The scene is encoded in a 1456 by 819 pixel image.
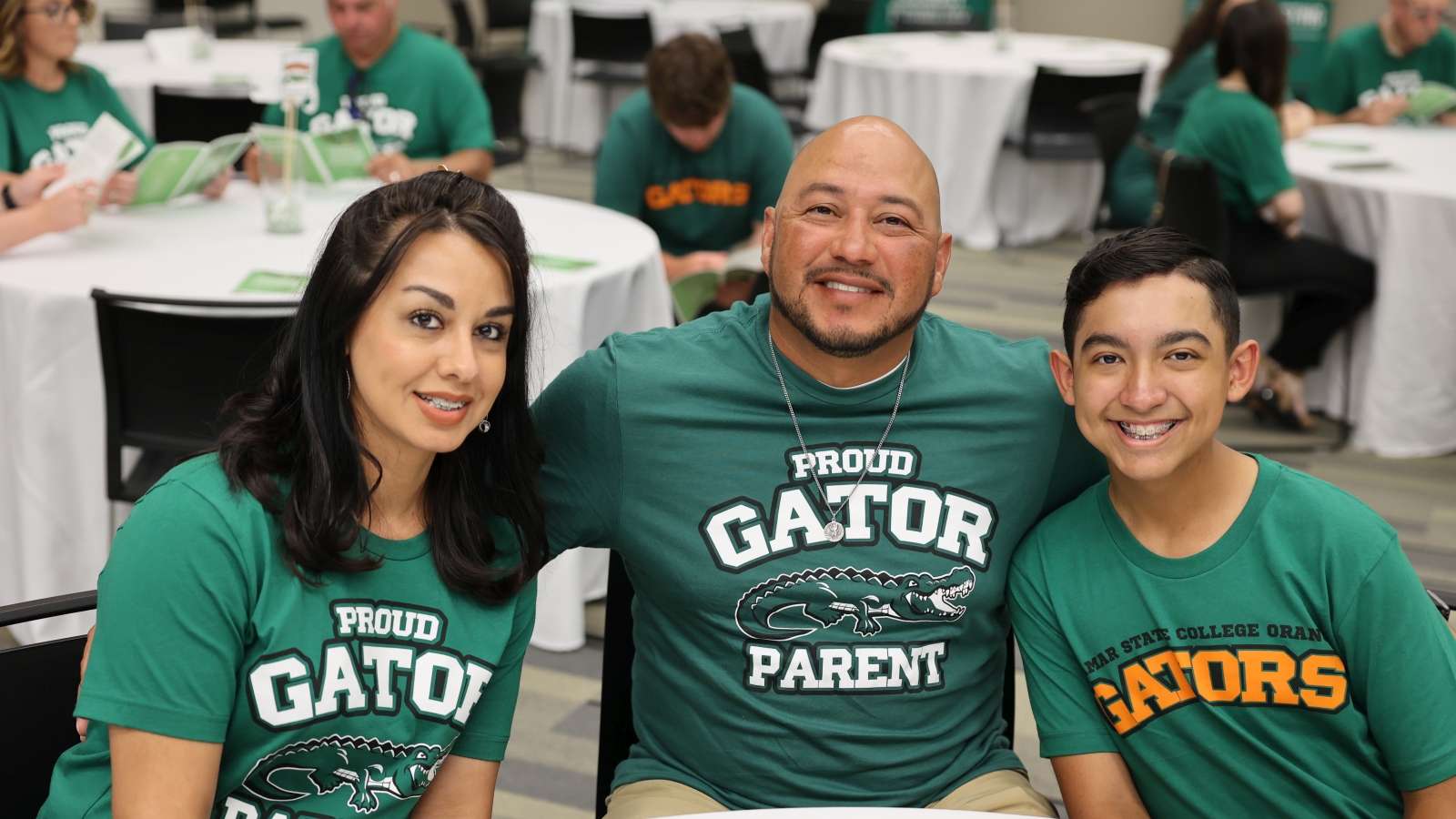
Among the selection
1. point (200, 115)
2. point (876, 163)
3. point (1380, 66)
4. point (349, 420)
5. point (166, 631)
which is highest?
point (876, 163)

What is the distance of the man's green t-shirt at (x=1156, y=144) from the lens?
207 inches

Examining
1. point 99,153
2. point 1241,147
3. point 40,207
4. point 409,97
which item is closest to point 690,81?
point 409,97

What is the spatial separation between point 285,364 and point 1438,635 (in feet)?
4.08

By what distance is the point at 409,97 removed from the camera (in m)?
3.88

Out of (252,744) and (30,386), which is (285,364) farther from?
(30,386)

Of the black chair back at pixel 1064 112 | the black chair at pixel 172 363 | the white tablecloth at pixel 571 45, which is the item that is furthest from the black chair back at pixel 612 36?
the black chair at pixel 172 363

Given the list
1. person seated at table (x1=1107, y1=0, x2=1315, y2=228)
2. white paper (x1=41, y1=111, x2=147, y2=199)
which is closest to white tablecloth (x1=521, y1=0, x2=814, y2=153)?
person seated at table (x1=1107, y1=0, x2=1315, y2=228)

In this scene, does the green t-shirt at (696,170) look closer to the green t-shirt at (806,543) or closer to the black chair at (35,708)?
the green t-shirt at (806,543)

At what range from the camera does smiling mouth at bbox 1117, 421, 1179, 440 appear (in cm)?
140

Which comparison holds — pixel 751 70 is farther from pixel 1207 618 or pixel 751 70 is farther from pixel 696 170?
pixel 1207 618

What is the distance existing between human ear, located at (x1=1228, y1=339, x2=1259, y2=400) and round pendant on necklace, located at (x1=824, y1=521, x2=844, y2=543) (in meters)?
0.46

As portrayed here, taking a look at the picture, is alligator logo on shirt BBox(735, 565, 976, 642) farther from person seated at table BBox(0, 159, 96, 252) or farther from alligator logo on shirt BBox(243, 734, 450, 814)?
person seated at table BBox(0, 159, 96, 252)

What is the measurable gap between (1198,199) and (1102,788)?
3.00 meters

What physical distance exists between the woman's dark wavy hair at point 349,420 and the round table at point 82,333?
1029mm
